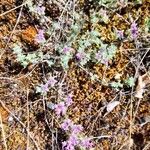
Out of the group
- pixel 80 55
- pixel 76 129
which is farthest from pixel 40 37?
pixel 76 129

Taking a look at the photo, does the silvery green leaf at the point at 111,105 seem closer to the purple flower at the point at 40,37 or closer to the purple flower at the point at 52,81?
the purple flower at the point at 52,81

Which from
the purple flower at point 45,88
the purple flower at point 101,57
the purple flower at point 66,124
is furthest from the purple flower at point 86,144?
the purple flower at point 101,57

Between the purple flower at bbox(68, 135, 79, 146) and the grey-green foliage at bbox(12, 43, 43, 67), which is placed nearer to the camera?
the purple flower at bbox(68, 135, 79, 146)

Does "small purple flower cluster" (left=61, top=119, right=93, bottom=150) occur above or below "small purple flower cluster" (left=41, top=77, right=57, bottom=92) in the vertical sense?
below

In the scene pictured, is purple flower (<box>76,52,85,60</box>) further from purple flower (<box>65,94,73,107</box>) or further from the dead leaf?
the dead leaf

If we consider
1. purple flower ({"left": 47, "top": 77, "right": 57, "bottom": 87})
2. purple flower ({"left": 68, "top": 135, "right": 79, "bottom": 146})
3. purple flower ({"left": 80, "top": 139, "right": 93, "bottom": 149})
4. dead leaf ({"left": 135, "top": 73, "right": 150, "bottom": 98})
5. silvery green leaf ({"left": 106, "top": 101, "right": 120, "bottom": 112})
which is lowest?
purple flower ({"left": 80, "top": 139, "right": 93, "bottom": 149})

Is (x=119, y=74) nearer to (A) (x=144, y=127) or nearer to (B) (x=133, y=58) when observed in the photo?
(B) (x=133, y=58)

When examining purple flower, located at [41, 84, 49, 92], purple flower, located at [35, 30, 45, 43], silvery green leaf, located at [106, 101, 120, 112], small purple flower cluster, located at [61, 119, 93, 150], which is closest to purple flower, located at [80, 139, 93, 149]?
small purple flower cluster, located at [61, 119, 93, 150]
